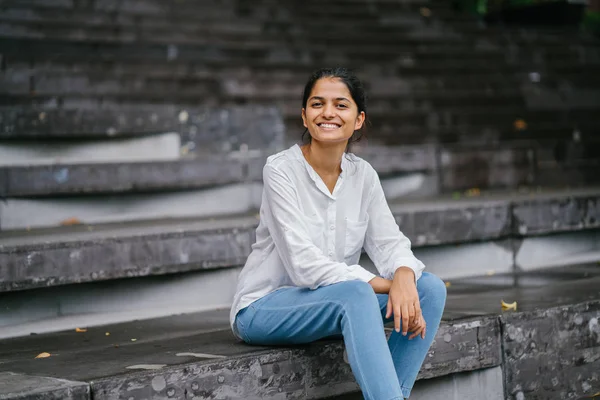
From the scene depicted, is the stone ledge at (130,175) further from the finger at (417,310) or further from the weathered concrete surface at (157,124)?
the finger at (417,310)

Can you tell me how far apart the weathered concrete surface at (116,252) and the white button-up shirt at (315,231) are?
86cm

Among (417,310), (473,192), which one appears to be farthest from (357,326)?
(473,192)

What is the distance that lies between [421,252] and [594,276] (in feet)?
3.00

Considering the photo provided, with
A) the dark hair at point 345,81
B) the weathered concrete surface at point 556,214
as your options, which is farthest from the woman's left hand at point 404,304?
the weathered concrete surface at point 556,214

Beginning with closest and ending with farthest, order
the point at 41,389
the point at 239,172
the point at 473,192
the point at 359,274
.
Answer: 1. the point at 41,389
2. the point at 359,274
3. the point at 239,172
4. the point at 473,192

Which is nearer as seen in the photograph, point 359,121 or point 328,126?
point 328,126

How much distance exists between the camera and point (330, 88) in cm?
337

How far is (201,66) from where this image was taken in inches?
298

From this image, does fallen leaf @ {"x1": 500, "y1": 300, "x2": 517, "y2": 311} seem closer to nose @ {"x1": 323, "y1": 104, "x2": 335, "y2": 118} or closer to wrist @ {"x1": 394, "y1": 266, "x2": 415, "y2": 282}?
wrist @ {"x1": 394, "y1": 266, "x2": 415, "y2": 282}

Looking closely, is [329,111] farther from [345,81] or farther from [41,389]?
[41,389]

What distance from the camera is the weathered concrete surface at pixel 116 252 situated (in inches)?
Answer: 151

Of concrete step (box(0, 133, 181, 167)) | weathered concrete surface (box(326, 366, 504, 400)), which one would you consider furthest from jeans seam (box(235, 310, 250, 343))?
concrete step (box(0, 133, 181, 167))

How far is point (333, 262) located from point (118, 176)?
2380 millimetres

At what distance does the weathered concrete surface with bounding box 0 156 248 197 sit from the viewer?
195 inches
